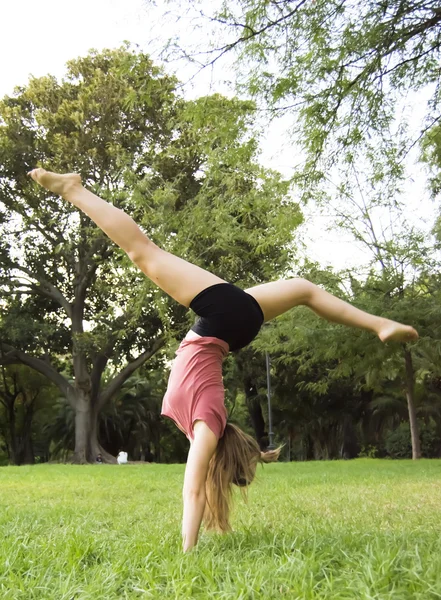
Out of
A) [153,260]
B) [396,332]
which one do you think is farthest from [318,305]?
[153,260]

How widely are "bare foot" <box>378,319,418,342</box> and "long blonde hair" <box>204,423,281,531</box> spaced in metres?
1.06

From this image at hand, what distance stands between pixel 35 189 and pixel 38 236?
102 inches

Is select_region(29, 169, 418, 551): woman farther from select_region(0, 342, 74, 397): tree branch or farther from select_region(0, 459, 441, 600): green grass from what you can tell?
select_region(0, 342, 74, 397): tree branch

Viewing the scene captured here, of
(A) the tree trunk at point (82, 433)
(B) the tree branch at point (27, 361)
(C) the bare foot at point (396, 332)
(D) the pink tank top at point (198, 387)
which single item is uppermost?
(B) the tree branch at point (27, 361)

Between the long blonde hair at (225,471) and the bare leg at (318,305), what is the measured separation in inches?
31.5

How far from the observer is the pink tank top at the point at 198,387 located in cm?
343

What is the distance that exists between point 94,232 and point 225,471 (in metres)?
15.6

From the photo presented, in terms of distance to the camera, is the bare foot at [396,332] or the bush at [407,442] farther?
the bush at [407,442]

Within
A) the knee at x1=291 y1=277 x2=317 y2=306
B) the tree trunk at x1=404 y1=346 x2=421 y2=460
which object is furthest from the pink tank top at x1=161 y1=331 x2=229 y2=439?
the tree trunk at x1=404 y1=346 x2=421 y2=460

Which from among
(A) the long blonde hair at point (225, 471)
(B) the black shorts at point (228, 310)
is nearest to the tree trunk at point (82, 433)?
(A) the long blonde hair at point (225, 471)

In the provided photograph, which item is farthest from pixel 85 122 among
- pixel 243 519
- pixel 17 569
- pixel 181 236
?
pixel 17 569

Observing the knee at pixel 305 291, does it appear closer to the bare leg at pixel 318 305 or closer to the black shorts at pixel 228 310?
the bare leg at pixel 318 305

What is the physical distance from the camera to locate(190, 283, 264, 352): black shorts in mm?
3340

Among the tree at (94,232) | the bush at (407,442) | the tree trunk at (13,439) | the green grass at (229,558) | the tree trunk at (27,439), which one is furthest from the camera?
the tree trunk at (27,439)
